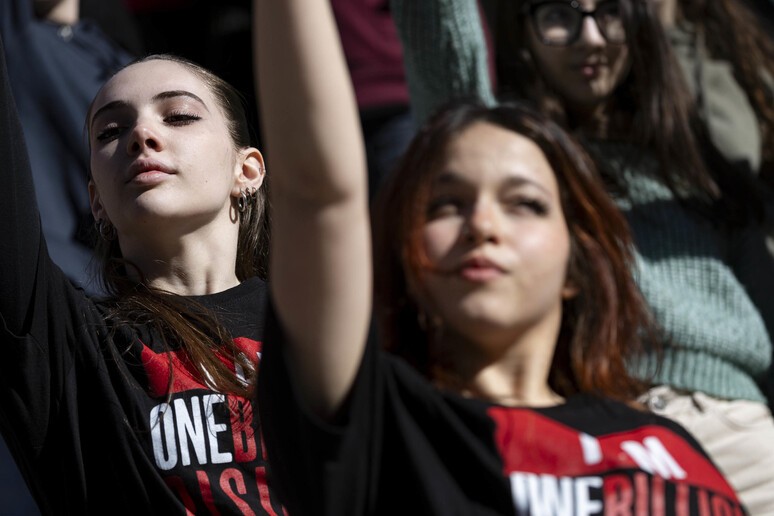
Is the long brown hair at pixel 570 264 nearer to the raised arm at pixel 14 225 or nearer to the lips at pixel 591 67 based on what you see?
the raised arm at pixel 14 225

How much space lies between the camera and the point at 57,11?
3061 millimetres

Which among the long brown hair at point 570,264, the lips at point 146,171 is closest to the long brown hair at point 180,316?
the lips at point 146,171

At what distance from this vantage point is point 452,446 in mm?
1275

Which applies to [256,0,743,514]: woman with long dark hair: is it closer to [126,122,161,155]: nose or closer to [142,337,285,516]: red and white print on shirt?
[142,337,285,516]: red and white print on shirt

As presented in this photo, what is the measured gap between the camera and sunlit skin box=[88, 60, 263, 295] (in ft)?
5.67

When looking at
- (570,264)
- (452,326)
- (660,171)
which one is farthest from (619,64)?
(452,326)

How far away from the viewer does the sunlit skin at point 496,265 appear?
138 centimetres

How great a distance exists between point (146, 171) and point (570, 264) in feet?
2.21

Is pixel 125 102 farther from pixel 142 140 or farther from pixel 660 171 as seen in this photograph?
pixel 660 171

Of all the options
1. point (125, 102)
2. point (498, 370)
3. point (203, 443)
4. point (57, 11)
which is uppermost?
point (57, 11)

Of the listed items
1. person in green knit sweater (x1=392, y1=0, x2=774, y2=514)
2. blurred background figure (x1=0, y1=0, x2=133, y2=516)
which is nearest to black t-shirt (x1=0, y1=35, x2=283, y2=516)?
person in green knit sweater (x1=392, y1=0, x2=774, y2=514)

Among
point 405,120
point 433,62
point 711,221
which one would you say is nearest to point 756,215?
point 711,221

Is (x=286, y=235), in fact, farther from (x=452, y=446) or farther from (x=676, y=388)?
(x=676, y=388)

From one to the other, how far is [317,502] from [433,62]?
1.42m
